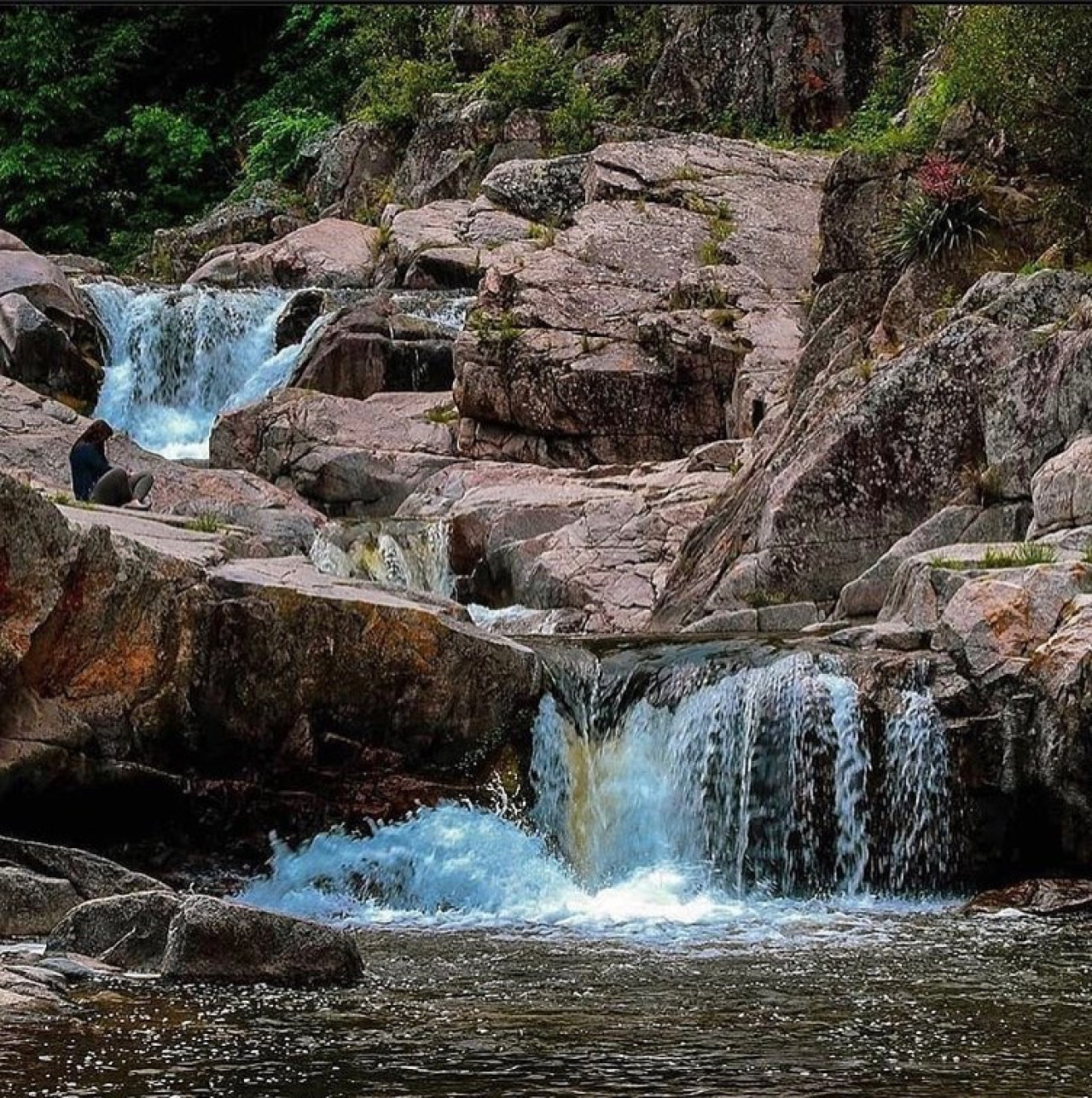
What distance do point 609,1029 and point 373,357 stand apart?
75.7ft

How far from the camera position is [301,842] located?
15672mm

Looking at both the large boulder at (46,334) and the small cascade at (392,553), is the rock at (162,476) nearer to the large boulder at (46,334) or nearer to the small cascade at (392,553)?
the small cascade at (392,553)

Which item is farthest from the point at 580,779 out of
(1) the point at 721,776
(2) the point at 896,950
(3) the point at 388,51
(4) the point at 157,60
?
(4) the point at 157,60

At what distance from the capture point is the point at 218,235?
1649 inches

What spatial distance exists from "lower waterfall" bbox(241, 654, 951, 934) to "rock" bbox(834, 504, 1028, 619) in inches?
110

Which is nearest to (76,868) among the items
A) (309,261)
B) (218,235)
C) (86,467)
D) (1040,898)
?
(1040,898)

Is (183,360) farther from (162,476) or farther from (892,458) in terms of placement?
(892,458)

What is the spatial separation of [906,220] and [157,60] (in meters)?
33.4

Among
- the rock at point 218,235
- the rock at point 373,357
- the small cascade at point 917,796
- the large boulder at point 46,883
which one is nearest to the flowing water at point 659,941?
the small cascade at point 917,796

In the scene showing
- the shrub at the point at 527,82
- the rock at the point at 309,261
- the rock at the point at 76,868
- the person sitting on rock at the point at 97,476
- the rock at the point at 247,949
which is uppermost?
the shrub at the point at 527,82

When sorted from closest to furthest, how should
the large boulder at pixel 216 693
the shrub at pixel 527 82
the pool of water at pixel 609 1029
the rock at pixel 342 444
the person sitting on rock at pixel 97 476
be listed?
the pool of water at pixel 609 1029 < the large boulder at pixel 216 693 < the person sitting on rock at pixel 97 476 < the rock at pixel 342 444 < the shrub at pixel 527 82

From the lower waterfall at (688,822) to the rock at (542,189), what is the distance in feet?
66.3

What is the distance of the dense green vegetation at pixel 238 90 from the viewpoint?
4088cm

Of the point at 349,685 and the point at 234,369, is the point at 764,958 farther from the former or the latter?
the point at 234,369
